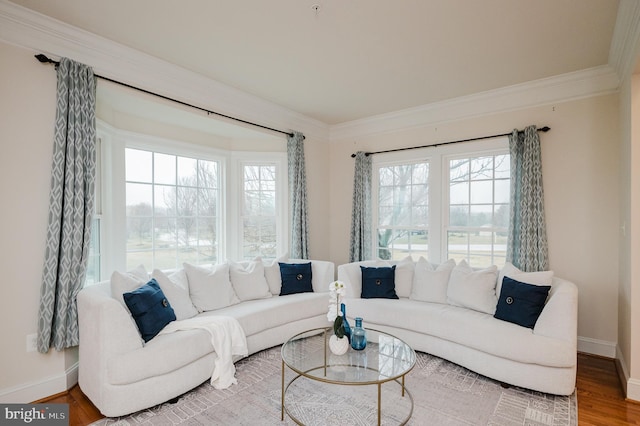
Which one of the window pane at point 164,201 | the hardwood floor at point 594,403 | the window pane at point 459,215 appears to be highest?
the window pane at point 164,201

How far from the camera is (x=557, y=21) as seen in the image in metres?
2.59

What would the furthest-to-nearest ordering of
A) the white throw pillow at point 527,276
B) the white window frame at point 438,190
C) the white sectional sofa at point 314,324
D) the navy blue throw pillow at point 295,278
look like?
the white window frame at point 438,190 → the navy blue throw pillow at point 295,278 → the white throw pillow at point 527,276 → the white sectional sofa at point 314,324

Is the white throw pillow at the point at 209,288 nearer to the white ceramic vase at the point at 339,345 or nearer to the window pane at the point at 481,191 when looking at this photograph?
the white ceramic vase at the point at 339,345

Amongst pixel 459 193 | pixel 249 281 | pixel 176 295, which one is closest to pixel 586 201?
pixel 459 193

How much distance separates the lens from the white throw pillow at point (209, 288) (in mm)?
3428

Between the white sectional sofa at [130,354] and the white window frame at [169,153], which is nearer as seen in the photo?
the white sectional sofa at [130,354]

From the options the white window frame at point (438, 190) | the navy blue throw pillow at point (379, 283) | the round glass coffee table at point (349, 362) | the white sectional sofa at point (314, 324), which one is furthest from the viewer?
the white window frame at point (438, 190)

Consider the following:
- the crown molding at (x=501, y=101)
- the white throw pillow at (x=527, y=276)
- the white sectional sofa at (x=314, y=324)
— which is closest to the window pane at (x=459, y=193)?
the crown molding at (x=501, y=101)

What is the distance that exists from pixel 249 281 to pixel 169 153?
6.11 ft

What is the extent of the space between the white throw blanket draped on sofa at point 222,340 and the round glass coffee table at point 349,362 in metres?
0.53

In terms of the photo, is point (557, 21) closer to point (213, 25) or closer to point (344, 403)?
point (213, 25)

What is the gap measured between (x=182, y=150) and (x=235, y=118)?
0.83 meters

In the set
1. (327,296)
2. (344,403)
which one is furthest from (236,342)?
(327,296)

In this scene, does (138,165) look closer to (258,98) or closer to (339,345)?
(258,98)
